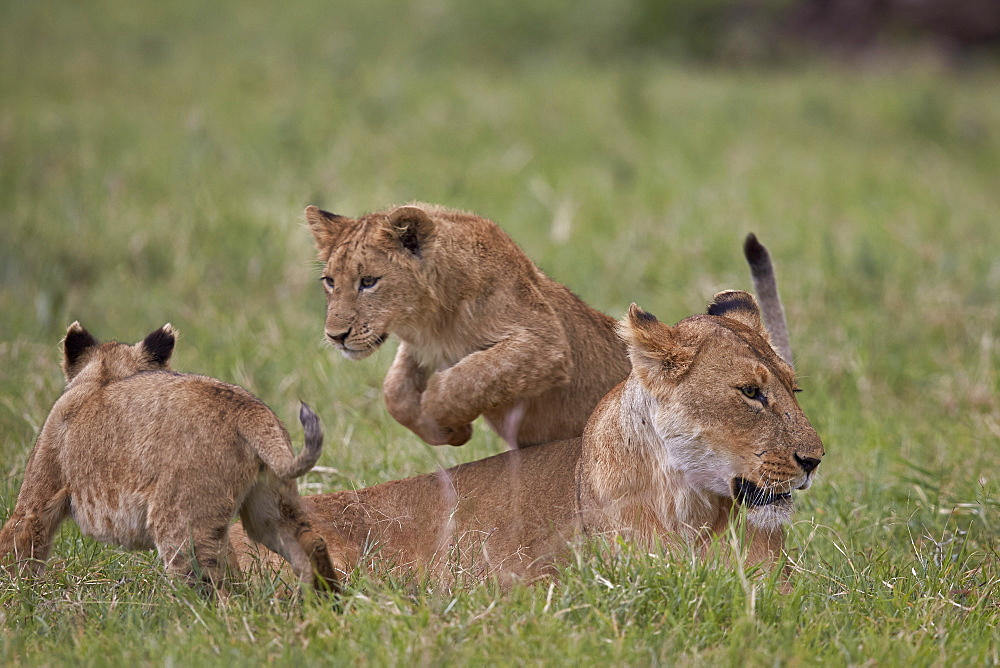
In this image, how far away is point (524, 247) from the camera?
8227 mm

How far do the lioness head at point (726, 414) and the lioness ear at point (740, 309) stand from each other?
1.04ft

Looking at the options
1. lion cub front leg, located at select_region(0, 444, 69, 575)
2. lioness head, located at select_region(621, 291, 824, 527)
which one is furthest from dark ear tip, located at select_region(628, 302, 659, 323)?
lion cub front leg, located at select_region(0, 444, 69, 575)

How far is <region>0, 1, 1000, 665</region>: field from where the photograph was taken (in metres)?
3.42

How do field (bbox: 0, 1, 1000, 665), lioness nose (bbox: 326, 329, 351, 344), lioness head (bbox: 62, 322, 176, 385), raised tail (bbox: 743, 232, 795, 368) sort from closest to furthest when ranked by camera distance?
field (bbox: 0, 1, 1000, 665)
lioness head (bbox: 62, 322, 176, 385)
lioness nose (bbox: 326, 329, 351, 344)
raised tail (bbox: 743, 232, 795, 368)

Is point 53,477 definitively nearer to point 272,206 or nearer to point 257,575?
point 257,575

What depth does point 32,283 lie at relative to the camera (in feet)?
24.1

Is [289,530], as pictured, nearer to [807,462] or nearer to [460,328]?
[460,328]

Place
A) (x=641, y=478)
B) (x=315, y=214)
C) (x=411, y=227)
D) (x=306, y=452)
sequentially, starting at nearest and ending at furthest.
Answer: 1. (x=306, y=452)
2. (x=641, y=478)
3. (x=411, y=227)
4. (x=315, y=214)

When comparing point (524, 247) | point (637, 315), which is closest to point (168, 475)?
point (637, 315)

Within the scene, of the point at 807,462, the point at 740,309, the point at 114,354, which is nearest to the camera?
the point at 807,462

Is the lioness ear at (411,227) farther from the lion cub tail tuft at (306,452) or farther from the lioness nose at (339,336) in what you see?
the lion cub tail tuft at (306,452)

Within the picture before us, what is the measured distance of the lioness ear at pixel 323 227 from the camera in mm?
4508

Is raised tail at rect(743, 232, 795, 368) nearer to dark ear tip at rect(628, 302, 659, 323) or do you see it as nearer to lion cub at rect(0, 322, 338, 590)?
dark ear tip at rect(628, 302, 659, 323)

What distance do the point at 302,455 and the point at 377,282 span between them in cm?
110
